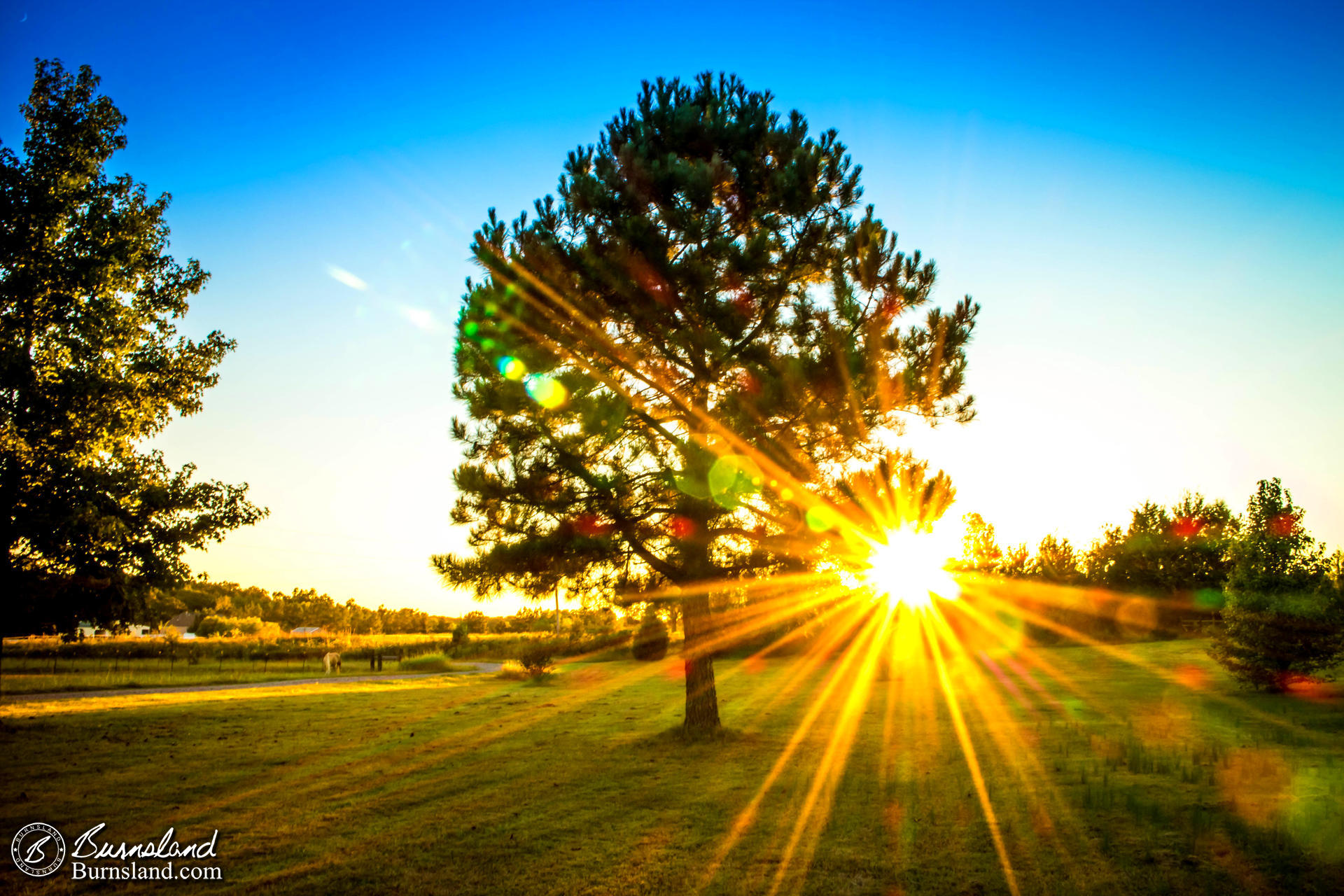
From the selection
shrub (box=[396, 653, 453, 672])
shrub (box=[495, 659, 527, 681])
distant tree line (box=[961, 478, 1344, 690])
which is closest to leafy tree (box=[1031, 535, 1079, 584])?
distant tree line (box=[961, 478, 1344, 690])

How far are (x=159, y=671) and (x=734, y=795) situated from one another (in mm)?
39875

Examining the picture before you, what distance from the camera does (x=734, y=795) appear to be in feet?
27.8

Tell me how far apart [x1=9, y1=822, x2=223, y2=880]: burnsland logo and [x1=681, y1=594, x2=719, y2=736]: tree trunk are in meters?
6.92

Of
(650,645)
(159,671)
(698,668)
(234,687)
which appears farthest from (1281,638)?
(159,671)

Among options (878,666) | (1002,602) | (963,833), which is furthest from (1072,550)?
(963,833)

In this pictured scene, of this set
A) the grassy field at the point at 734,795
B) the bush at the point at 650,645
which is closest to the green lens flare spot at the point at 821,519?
the grassy field at the point at 734,795

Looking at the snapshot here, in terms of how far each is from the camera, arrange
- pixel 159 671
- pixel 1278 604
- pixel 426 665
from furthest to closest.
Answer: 1. pixel 426 665
2. pixel 159 671
3. pixel 1278 604

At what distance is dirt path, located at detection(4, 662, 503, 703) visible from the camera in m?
23.4

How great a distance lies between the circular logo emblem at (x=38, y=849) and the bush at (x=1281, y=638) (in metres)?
21.4

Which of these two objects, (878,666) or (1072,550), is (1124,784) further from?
(1072,550)

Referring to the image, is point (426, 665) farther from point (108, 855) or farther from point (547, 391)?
point (108, 855)

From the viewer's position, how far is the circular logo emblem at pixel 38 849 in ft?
19.5

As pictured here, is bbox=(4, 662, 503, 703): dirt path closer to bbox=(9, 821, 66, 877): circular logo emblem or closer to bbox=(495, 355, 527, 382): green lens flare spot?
bbox=(9, 821, 66, 877): circular logo emblem

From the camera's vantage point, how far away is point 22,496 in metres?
12.1
